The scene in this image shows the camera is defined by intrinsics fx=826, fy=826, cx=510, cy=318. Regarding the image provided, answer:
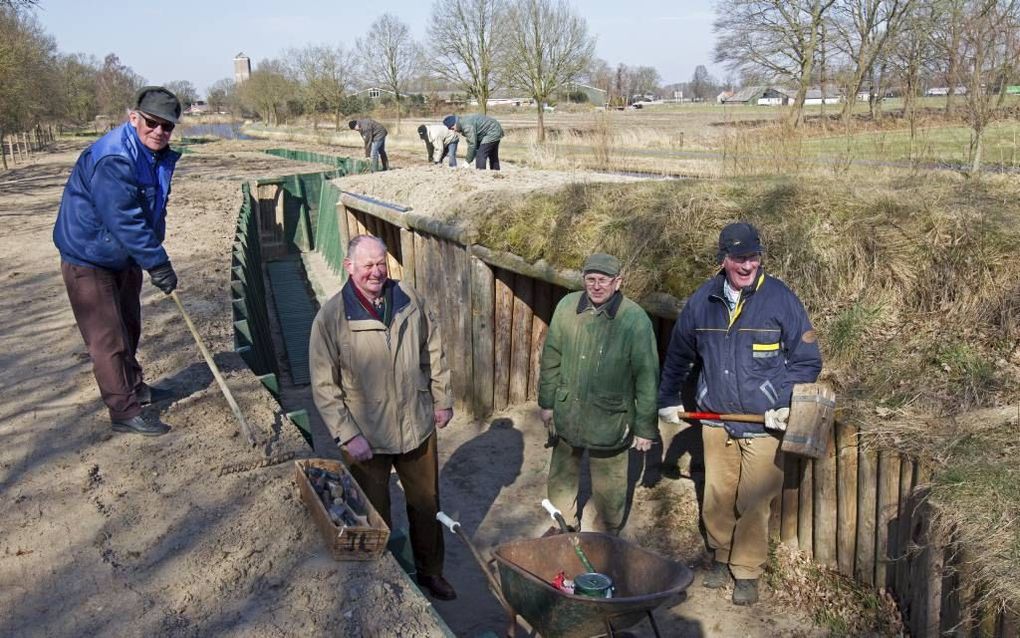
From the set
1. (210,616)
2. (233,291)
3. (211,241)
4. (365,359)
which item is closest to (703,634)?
(365,359)

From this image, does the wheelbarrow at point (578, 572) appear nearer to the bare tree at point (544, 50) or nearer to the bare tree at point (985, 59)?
the bare tree at point (985, 59)

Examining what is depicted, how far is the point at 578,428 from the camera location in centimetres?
509

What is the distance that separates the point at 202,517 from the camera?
13.8 ft

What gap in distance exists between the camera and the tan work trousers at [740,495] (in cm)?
473

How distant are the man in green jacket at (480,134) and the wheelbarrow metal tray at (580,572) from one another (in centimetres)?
1225

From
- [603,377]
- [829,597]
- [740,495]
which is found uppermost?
[603,377]

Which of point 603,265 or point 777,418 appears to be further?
point 603,265

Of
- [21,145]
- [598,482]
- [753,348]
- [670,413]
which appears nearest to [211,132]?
[21,145]

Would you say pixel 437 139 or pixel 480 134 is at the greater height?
pixel 480 134

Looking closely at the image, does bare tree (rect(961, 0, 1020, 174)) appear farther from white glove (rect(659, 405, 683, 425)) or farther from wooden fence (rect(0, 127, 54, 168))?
wooden fence (rect(0, 127, 54, 168))

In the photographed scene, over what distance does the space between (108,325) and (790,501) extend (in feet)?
14.3

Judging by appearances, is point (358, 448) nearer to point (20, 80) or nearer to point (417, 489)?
point (417, 489)

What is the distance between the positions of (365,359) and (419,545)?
4.25 ft

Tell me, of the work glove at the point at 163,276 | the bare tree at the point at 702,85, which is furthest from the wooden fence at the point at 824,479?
the bare tree at the point at 702,85
